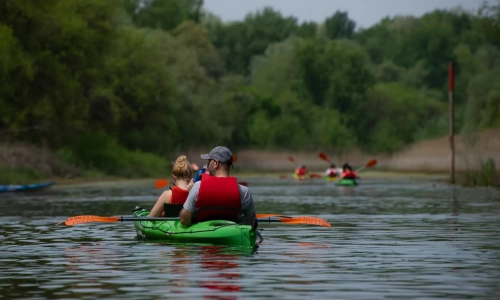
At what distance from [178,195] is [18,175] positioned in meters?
35.4

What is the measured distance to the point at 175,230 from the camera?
19016mm

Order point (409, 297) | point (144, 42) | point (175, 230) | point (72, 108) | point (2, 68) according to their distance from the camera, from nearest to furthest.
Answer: point (409, 297) → point (175, 230) → point (2, 68) → point (72, 108) → point (144, 42)

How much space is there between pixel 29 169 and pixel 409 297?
4651 cm

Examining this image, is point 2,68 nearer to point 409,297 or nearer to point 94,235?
point 94,235

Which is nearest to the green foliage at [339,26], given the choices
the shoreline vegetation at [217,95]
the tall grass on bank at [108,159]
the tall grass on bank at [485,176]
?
the shoreline vegetation at [217,95]

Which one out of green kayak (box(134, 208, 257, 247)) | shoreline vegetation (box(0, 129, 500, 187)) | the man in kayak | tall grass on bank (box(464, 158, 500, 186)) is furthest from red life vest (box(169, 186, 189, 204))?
tall grass on bank (box(464, 158, 500, 186))

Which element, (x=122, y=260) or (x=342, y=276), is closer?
(x=342, y=276)

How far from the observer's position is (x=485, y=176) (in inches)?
1748

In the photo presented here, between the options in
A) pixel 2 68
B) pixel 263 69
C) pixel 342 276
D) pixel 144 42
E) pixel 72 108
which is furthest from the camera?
pixel 263 69

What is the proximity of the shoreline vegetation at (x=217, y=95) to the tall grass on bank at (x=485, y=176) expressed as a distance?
75 mm

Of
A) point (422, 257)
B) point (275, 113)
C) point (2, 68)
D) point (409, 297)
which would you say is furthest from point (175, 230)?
point (275, 113)

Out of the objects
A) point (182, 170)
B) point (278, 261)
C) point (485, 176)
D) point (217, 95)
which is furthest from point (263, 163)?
point (278, 261)

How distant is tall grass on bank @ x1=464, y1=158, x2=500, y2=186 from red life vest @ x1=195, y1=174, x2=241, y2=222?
88.2ft

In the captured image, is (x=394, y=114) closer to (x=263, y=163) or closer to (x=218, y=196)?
(x=263, y=163)
